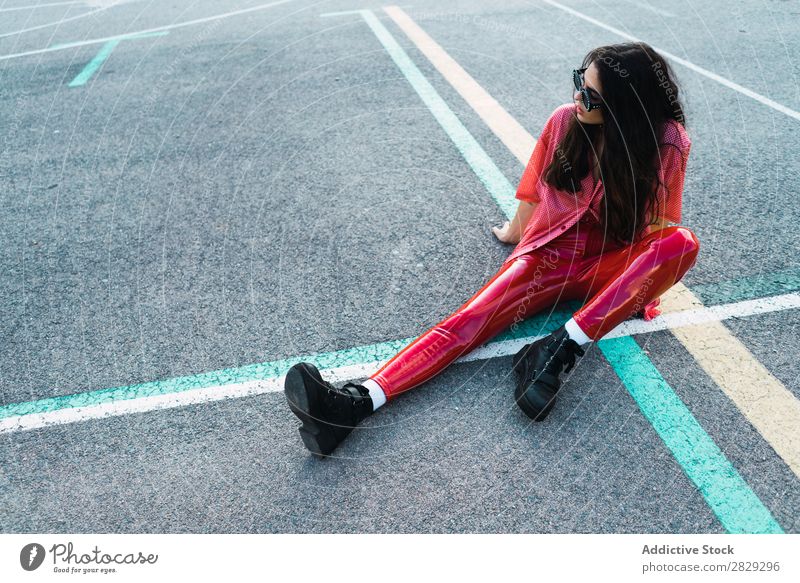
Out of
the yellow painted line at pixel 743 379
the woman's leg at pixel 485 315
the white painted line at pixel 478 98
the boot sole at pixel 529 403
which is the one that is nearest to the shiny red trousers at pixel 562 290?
the woman's leg at pixel 485 315

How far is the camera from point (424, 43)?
6.68m

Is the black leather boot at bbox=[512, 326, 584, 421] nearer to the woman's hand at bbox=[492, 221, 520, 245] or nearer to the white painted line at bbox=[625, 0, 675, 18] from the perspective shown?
the woman's hand at bbox=[492, 221, 520, 245]

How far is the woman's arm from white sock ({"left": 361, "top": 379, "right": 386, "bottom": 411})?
1160 mm

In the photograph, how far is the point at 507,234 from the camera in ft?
11.1

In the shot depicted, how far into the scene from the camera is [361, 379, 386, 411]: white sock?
98.0 inches

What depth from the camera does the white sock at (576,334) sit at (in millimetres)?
2520

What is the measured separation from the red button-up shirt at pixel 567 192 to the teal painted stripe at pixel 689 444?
53 centimetres

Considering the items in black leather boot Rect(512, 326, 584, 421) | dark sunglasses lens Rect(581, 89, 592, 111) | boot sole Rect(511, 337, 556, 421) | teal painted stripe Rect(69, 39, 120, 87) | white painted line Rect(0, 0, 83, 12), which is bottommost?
boot sole Rect(511, 337, 556, 421)

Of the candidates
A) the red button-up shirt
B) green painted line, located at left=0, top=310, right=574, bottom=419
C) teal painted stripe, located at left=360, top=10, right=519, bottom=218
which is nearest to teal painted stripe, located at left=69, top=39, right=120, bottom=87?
teal painted stripe, located at left=360, top=10, right=519, bottom=218

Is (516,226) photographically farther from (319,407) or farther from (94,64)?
(94,64)

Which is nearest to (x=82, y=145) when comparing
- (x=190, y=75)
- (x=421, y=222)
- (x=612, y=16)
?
(x=190, y=75)

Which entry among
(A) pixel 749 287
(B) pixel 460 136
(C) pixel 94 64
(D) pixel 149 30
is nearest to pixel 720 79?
(B) pixel 460 136

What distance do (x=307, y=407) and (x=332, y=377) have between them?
0.49 meters

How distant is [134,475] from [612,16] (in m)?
6.66
